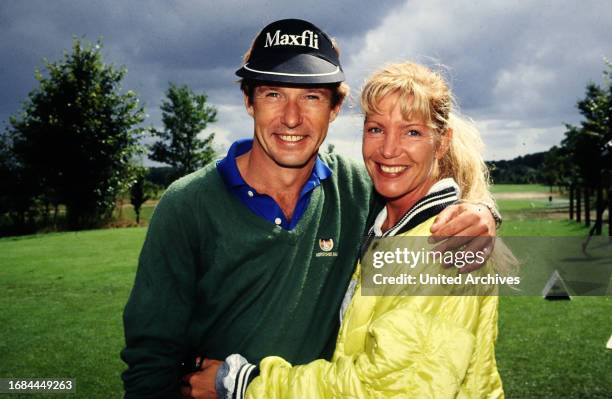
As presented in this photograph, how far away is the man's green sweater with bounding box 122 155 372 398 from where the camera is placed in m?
2.36

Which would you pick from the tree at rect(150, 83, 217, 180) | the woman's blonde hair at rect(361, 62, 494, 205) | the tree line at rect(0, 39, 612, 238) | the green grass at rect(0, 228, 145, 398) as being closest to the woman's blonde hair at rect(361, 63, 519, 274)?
the woman's blonde hair at rect(361, 62, 494, 205)

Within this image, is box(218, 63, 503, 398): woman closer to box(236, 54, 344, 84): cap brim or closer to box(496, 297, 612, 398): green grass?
box(236, 54, 344, 84): cap brim

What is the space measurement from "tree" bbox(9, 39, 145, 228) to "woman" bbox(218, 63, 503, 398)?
1252 inches

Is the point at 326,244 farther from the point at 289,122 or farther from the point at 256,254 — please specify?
the point at 289,122

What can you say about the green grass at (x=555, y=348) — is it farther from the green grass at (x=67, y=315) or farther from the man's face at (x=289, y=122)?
the green grass at (x=67, y=315)

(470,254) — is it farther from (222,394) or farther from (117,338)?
(117,338)

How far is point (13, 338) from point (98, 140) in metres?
28.3

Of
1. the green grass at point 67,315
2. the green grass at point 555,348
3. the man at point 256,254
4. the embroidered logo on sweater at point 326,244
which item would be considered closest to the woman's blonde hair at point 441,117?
the man at point 256,254

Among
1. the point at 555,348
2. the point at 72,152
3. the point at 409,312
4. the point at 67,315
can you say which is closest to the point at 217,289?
the point at 409,312

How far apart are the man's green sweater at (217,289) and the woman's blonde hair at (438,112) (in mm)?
729

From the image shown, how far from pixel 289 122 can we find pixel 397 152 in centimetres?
58

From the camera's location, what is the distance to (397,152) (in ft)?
7.78

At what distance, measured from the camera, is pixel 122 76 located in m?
37.0

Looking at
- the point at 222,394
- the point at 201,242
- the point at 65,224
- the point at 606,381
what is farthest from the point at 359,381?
the point at 65,224
